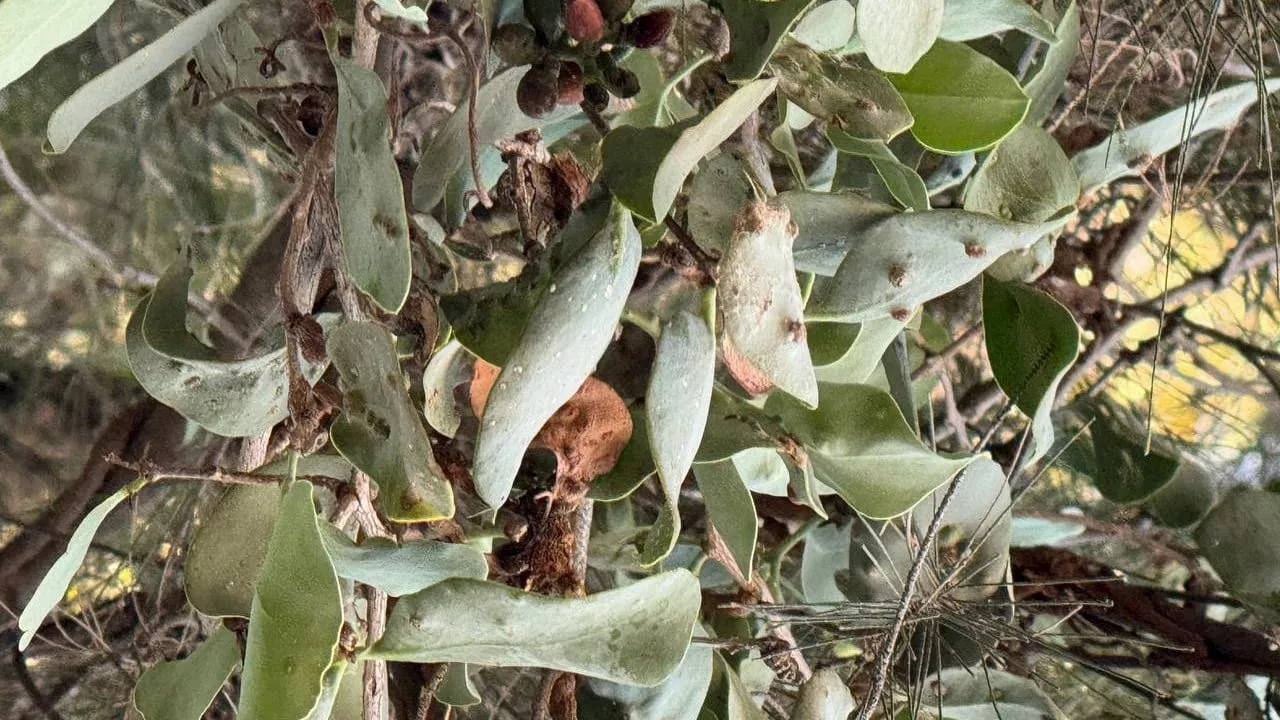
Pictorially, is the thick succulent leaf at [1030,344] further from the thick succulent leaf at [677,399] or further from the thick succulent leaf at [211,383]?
the thick succulent leaf at [211,383]

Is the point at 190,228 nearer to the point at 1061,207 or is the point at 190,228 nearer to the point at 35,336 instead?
the point at 35,336

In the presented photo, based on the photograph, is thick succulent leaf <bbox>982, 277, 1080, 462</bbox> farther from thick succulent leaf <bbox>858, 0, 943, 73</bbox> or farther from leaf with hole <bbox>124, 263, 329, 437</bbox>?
leaf with hole <bbox>124, 263, 329, 437</bbox>

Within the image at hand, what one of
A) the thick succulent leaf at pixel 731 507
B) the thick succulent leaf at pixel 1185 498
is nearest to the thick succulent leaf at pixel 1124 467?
the thick succulent leaf at pixel 1185 498

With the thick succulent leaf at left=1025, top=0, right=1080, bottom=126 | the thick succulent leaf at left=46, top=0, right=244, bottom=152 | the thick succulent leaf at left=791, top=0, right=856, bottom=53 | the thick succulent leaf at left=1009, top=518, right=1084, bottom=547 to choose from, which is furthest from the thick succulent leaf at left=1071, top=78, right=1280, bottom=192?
the thick succulent leaf at left=46, top=0, right=244, bottom=152

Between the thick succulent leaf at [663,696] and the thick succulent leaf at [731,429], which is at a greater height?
the thick succulent leaf at [731,429]

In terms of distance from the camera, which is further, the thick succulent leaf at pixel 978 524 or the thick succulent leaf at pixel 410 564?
the thick succulent leaf at pixel 978 524
